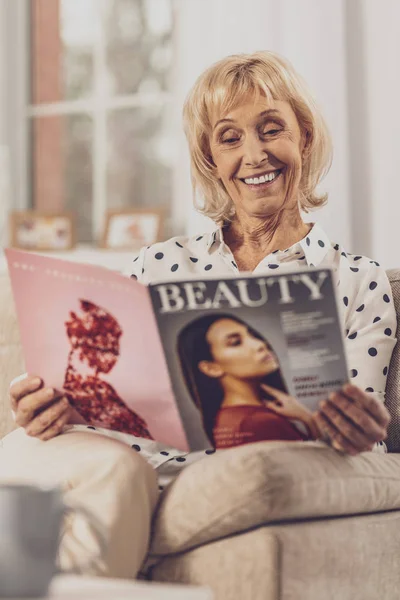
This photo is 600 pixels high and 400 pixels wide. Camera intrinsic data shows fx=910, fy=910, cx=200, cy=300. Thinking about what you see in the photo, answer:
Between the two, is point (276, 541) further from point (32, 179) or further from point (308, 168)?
point (32, 179)

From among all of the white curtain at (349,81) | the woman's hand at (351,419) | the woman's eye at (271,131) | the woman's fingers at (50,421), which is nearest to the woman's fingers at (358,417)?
the woman's hand at (351,419)

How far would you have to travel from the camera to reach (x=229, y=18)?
2.34 meters

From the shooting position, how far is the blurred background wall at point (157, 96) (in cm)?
227

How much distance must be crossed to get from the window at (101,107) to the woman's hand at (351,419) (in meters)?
1.58

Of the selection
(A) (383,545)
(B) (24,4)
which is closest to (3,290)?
(A) (383,545)

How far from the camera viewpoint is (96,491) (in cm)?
115

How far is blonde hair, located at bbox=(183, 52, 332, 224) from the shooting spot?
1638 mm

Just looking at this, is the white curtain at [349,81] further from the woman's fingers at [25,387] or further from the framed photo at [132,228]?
the woman's fingers at [25,387]

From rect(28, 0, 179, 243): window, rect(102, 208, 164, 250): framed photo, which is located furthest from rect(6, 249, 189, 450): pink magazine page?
rect(28, 0, 179, 243): window

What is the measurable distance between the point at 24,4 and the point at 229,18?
3.15ft

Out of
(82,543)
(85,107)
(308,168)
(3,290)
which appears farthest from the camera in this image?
(85,107)

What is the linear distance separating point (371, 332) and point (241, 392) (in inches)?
16.4

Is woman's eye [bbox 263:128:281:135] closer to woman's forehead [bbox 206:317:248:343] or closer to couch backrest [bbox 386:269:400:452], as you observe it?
couch backrest [bbox 386:269:400:452]

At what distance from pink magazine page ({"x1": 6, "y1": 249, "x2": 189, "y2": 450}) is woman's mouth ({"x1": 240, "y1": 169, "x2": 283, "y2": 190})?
51 cm
